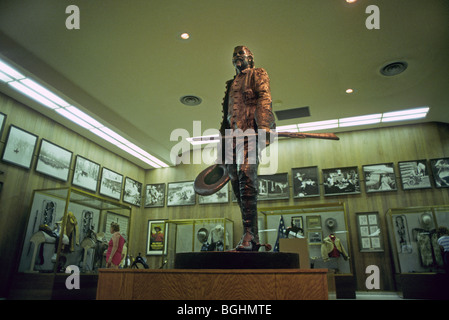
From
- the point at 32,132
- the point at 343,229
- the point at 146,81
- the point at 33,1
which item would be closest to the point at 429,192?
the point at 343,229

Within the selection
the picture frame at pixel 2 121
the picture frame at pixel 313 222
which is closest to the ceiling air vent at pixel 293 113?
the picture frame at pixel 313 222

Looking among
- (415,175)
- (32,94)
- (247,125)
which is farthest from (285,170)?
(32,94)

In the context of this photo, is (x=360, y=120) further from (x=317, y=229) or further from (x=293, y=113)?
(x=317, y=229)

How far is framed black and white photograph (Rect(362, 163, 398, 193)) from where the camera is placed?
30.8 feet

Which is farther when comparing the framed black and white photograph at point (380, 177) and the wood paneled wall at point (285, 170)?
the framed black and white photograph at point (380, 177)

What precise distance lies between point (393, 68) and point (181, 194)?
8.26 meters

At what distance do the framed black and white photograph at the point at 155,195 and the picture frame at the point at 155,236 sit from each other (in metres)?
0.69

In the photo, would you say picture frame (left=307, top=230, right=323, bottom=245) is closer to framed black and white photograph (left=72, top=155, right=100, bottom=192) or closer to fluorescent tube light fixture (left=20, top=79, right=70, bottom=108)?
framed black and white photograph (left=72, top=155, right=100, bottom=192)

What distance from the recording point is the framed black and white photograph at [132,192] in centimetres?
1148

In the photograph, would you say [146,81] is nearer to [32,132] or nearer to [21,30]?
[21,30]

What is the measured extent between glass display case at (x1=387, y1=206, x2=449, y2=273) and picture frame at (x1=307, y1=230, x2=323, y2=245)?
1.96m

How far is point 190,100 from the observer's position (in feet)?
27.5

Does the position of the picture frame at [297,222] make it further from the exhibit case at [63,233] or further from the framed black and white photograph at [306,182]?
the exhibit case at [63,233]
